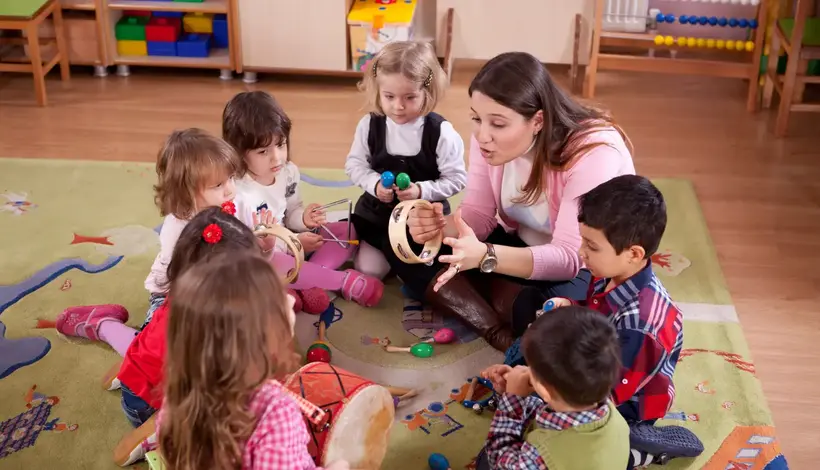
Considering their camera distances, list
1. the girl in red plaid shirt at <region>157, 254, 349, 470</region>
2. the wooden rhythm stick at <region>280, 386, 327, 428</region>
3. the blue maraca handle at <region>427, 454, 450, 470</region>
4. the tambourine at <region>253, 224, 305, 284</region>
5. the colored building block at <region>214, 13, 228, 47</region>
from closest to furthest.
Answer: the girl in red plaid shirt at <region>157, 254, 349, 470</region> → the wooden rhythm stick at <region>280, 386, 327, 428</region> → the blue maraca handle at <region>427, 454, 450, 470</region> → the tambourine at <region>253, 224, 305, 284</region> → the colored building block at <region>214, 13, 228, 47</region>

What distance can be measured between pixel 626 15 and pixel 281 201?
2.11 meters

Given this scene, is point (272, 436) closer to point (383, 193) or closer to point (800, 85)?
point (383, 193)

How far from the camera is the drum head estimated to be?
1.78 m

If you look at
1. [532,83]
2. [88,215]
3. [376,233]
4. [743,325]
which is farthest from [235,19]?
[743,325]

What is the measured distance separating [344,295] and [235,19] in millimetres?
1729

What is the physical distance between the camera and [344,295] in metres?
2.59

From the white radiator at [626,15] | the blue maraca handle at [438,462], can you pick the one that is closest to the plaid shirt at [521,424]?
the blue maraca handle at [438,462]

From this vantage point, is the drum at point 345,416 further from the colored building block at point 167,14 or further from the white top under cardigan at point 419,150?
the colored building block at point 167,14

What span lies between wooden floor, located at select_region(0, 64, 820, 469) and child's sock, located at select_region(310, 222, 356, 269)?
0.66 meters

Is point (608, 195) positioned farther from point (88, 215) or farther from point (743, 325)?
point (88, 215)

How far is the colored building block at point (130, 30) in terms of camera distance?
13.1 feet

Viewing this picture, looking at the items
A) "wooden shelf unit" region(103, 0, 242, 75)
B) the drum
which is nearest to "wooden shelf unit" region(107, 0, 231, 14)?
"wooden shelf unit" region(103, 0, 242, 75)

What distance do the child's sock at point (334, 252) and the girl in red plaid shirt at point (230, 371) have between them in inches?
44.1

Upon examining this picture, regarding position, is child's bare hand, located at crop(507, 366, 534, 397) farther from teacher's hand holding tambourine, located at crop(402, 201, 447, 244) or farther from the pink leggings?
the pink leggings
